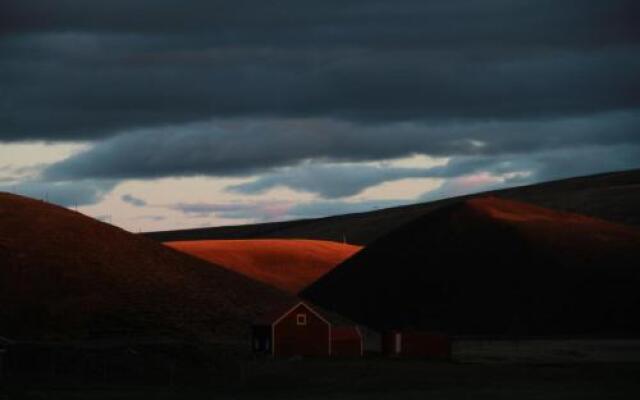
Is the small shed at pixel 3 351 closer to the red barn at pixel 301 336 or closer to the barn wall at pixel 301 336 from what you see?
the red barn at pixel 301 336

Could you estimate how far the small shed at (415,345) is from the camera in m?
117

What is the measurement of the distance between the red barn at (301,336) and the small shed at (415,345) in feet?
7.43

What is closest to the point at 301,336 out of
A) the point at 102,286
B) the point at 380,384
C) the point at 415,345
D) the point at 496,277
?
the point at 415,345

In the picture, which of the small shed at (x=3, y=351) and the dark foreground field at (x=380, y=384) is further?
the small shed at (x=3, y=351)

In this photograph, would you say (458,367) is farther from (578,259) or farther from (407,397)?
(578,259)

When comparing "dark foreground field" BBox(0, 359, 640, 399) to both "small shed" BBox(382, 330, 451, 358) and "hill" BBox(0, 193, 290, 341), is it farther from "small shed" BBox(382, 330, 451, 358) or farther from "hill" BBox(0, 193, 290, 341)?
"hill" BBox(0, 193, 290, 341)

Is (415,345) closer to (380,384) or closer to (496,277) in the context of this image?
(380,384)

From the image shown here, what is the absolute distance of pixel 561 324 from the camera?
156625 millimetres

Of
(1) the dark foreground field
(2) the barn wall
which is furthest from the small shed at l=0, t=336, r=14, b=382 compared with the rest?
(2) the barn wall

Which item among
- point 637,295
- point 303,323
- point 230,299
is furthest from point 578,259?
point 303,323

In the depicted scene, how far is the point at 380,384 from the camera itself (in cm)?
8744

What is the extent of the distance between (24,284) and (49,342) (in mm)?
20314

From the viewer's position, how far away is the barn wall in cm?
11512

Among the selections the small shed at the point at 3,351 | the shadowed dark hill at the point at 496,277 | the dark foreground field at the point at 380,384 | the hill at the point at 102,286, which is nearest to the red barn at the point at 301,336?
the dark foreground field at the point at 380,384
